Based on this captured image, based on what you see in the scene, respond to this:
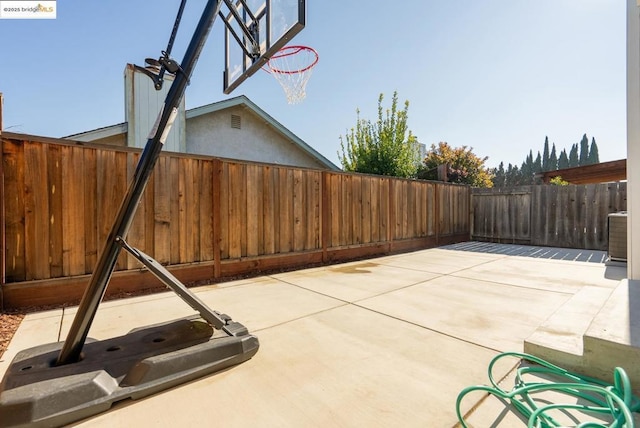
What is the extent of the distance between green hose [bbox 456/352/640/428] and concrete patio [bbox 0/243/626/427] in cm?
6

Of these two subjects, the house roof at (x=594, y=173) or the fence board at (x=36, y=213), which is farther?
the house roof at (x=594, y=173)

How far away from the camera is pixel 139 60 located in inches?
72.9

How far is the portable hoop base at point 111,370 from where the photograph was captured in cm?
122

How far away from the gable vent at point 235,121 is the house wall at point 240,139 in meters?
0.06

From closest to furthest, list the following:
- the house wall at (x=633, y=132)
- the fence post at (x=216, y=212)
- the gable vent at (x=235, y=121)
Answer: the house wall at (x=633, y=132)
the fence post at (x=216, y=212)
the gable vent at (x=235, y=121)

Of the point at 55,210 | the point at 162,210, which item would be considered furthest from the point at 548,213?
the point at 55,210

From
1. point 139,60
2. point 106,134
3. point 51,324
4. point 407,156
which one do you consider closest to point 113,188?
point 51,324

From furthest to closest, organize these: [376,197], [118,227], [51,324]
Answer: [376,197]
[51,324]
[118,227]

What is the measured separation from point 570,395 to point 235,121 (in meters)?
8.67

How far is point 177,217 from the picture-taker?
3.67 metres

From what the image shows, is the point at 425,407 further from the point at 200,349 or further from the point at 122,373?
the point at 122,373

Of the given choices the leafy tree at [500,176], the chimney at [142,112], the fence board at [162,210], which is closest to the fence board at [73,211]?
the fence board at [162,210]

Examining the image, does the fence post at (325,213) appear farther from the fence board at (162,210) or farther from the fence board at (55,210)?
the fence board at (55,210)

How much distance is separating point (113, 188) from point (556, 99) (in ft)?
36.8
